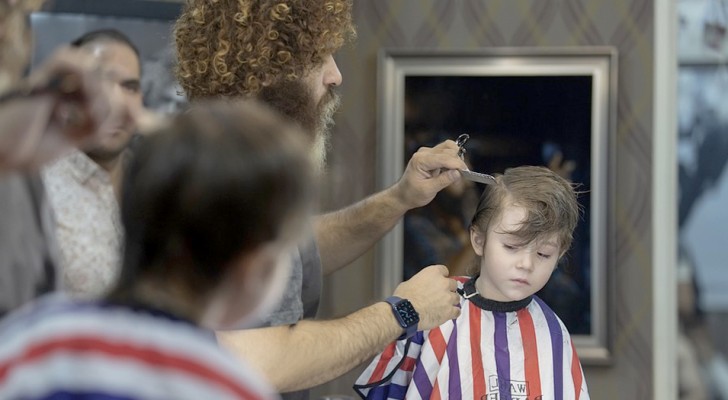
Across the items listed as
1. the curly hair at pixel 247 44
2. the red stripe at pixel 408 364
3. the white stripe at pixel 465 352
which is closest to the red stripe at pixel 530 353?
the white stripe at pixel 465 352

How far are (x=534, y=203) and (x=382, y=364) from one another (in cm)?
48

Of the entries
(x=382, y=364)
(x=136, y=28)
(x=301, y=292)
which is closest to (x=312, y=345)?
(x=301, y=292)

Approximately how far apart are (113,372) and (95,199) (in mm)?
1000

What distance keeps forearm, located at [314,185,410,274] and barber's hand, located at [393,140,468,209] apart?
3.9 inches

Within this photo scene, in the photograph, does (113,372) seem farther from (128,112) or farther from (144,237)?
(128,112)

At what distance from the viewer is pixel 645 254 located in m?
3.73

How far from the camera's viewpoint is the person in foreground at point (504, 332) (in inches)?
89.9

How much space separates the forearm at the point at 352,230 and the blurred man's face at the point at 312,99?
353mm

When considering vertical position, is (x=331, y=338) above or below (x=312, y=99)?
below

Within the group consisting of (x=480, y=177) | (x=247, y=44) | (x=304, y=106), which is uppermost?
(x=247, y=44)

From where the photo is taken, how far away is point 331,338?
192cm

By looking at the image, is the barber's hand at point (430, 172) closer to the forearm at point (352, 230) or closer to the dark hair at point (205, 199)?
the forearm at point (352, 230)

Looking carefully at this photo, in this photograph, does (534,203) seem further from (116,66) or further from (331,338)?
(116,66)

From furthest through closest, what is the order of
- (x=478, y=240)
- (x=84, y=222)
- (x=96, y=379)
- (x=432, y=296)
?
(x=478, y=240)
(x=432, y=296)
(x=84, y=222)
(x=96, y=379)
